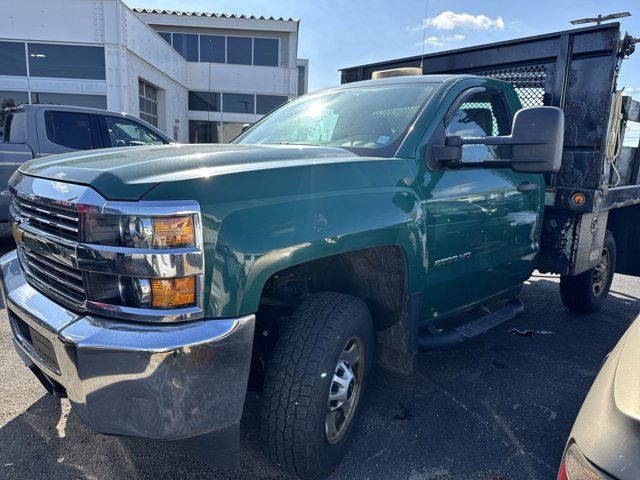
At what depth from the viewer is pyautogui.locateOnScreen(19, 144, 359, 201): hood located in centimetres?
172

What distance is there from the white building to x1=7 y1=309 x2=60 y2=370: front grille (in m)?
12.6

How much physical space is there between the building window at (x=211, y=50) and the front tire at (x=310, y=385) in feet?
67.3

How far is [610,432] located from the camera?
4.11 feet

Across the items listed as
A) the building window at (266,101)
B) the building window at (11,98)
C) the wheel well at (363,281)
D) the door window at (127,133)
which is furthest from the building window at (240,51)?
the wheel well at (363,281)

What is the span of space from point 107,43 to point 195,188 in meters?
13.5

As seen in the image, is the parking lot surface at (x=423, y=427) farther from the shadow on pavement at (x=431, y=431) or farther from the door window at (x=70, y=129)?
the door window at (x=70, y=129)

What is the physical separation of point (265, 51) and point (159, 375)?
21.1 metres

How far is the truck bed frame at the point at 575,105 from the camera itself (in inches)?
141

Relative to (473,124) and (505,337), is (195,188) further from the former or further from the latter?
(505,337)

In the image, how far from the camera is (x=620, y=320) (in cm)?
479

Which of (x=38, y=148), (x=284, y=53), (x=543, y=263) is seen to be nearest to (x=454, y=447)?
Result: (x=543, y=263)

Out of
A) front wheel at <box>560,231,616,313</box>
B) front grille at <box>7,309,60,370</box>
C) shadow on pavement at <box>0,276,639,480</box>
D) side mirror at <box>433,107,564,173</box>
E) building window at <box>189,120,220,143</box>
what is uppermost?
building window at <box>189,120,220,143</box>

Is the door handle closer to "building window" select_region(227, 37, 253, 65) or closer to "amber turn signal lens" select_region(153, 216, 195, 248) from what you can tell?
"amber turn signal lens" select_region(153, 216, 195, 248)

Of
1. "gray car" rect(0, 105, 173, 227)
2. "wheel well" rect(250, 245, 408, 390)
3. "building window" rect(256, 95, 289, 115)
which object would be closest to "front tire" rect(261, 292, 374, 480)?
"wheel well" rect(250, 245, 408, 390)
